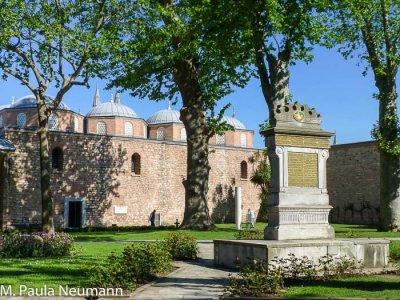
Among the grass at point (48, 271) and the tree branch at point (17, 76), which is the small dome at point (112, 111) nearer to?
the tree branch at point (17, 76)

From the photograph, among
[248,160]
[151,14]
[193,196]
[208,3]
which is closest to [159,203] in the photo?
[248,160]

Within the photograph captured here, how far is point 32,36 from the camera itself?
2378 centimetres

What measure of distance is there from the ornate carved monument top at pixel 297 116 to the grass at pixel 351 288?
11.4 ft

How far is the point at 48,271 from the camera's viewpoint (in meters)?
11.6

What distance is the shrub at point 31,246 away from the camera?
14734 millimetres

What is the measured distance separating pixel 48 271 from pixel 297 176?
5.57m

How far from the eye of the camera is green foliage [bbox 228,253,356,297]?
852 centimetres

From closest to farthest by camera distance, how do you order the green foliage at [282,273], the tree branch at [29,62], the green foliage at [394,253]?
the green foliage at [282,273], the green foliage at [394,253], the tree branch at [29,62]

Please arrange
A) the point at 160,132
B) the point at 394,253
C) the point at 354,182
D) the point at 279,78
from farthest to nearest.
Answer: the point at 160,132 → the point at 354,182 → the point at 279,78 → the point at 394,253

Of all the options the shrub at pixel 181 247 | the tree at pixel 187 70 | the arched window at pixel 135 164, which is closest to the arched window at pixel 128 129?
the arched window at pixel 135 164

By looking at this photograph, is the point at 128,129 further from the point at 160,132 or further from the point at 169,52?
the point at 169,52

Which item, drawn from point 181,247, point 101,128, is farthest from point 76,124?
point 181,247

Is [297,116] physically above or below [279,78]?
below

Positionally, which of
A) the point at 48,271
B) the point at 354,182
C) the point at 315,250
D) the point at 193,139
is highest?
the point at 193,139
